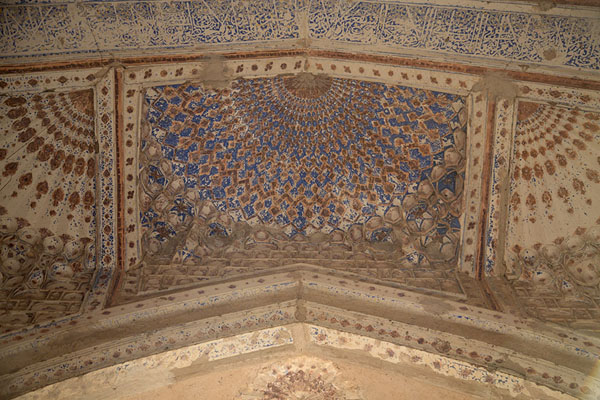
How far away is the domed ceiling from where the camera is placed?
4.13 m

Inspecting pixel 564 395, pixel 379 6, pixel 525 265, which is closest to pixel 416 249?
pixel 525 265

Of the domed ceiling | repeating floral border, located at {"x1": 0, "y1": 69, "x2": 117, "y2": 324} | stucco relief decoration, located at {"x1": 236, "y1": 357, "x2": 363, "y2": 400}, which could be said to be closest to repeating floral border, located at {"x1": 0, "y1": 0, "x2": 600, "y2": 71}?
the domed ceiling

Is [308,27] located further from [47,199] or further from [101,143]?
[47,199]

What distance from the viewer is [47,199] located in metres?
4.55

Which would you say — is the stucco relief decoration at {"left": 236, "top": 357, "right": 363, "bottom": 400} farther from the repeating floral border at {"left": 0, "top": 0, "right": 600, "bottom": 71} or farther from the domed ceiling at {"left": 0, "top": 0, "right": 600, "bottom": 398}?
the repeating floral border at {"left": 0, "top": 0, "right": 600, "bottom": 71}

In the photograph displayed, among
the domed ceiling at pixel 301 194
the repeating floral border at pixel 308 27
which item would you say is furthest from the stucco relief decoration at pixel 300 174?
the repeating floral border at pixel 308 27

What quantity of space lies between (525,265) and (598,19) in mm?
1929

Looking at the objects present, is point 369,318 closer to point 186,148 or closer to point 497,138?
point 497,138

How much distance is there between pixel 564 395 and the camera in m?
3.91

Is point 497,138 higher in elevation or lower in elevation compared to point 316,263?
→ higher

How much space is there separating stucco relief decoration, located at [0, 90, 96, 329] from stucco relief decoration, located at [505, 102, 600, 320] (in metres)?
3.40

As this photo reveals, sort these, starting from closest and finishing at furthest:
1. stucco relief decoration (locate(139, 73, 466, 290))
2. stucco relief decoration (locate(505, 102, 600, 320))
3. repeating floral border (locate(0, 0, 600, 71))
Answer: repeating floral border (locate(0, 0, 600, 71)), stucco relief decoration (locate(505, 102, 600, 320)), stucco relief decoration (locate(139, 73, 466, 290))

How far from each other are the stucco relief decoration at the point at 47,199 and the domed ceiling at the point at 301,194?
2 centimetres

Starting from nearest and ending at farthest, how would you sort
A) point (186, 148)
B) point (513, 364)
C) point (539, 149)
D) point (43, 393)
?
point (43, 393) → point (513, 364) → point (539, 149) → point (186, 148)
